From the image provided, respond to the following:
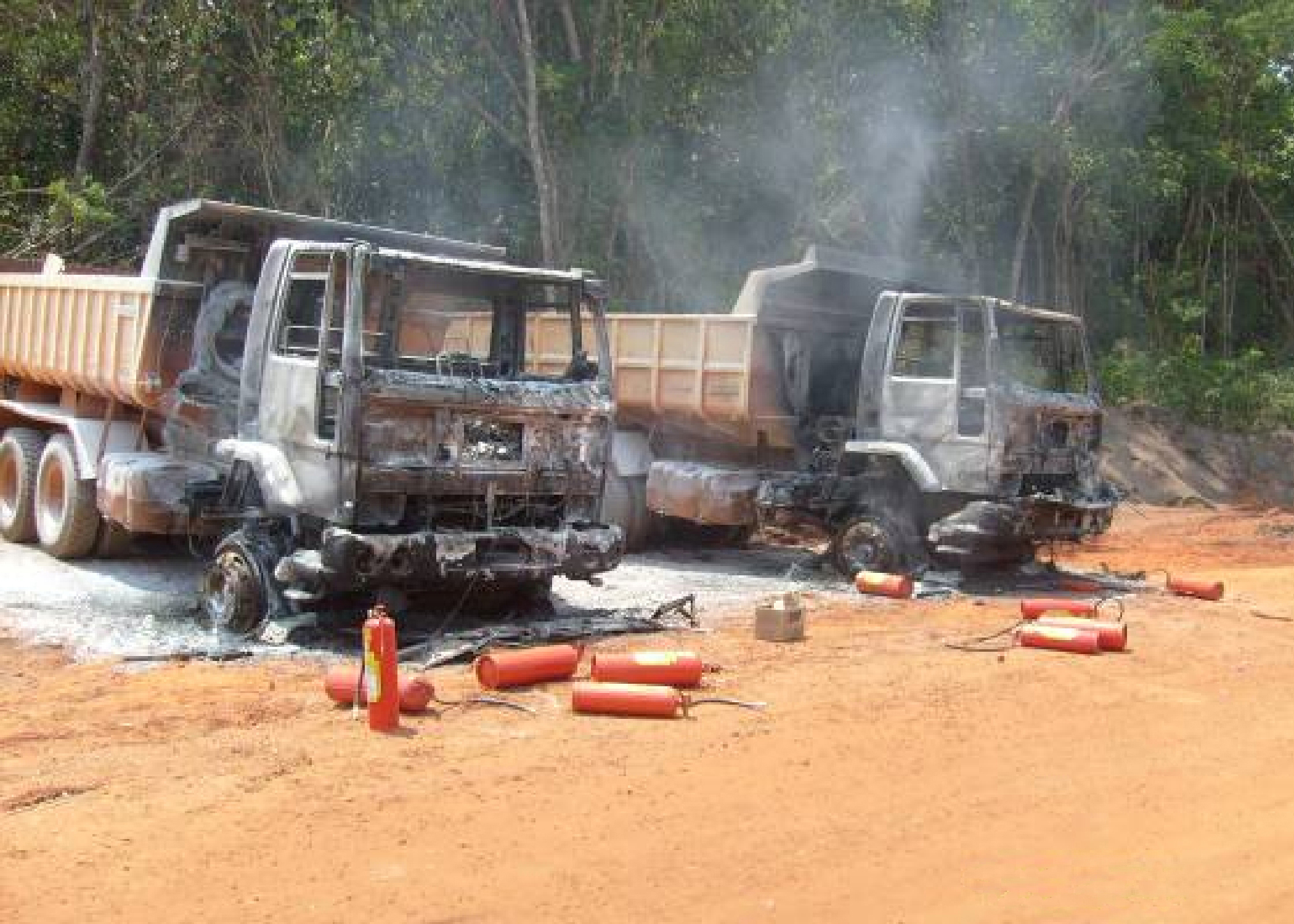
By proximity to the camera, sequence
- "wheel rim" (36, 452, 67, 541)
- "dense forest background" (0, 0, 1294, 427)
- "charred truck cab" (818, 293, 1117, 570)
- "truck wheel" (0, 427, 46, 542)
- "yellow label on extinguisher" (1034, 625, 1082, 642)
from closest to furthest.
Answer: "yellow label on extinguisher" (1034, 625, 1082, 642)
"wheel rim" (36, 452, 67, 541)
"charred truck cab" (818, 293, 1117, 570)
"truck wheel" (0, 427, 46, 542)
"dense forest background" (0, 0, 1294, 427)

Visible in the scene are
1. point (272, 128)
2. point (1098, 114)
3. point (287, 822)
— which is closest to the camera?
point (287, 822)

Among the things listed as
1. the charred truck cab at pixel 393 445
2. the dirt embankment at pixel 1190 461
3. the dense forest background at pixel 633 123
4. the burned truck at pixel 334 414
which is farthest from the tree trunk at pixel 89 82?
the dirt embankment at pixel 1190 461

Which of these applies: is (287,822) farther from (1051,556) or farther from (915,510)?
(1051,556)

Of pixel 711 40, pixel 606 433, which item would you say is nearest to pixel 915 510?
pixel 606 433

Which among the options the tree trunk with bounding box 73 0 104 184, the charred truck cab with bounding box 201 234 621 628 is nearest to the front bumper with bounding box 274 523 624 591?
the charred truck cab with bounding box 201 234 621 628

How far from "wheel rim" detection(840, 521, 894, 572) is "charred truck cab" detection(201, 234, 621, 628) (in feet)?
12.7

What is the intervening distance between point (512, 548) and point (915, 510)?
502 cm

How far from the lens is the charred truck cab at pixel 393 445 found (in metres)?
8.11

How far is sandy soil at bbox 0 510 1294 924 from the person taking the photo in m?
4.40

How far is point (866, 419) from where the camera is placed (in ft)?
40.4

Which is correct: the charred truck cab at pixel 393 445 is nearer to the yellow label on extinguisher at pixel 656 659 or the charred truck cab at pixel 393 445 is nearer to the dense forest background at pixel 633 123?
the yellow label on extinguisher at pixel 656 659

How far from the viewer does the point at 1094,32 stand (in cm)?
2092

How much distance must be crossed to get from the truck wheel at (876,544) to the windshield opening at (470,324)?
3606mm

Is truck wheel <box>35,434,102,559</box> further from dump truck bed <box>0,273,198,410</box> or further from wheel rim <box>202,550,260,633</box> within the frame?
wheel rim <box>202,550,260,633</box>
